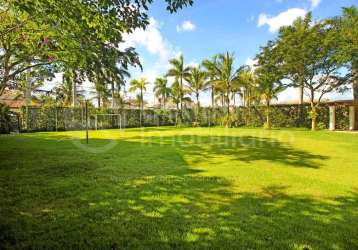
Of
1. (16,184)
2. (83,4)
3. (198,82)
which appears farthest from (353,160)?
(198,82)

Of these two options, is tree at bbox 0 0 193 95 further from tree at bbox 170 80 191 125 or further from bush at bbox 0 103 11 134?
tree at bbox 170 80 191 125

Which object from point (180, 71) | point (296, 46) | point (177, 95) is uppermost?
point (180, 71)

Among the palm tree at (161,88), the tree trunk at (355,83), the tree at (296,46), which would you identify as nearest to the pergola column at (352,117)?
the tree trunk at (355,83)

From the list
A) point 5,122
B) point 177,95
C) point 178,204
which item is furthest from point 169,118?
point 178,204

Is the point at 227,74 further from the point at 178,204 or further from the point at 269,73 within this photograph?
the point at 178,204

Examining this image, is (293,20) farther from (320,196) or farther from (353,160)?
(320,196)

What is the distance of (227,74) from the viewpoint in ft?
93.7

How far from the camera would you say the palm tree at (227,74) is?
93.6 ft

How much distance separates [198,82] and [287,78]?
12.3 meters

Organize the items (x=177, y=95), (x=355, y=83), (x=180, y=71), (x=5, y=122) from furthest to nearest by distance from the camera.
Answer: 1. (x=177, y=95)
2. (x=180, y=71)
3. (x=355, y=83)
4. (x=5, y=122)

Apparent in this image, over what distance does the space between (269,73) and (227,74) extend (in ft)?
17.9

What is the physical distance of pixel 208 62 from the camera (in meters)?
30.0

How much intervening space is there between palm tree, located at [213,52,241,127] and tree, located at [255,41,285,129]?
351cm

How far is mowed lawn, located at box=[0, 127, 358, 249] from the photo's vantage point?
333 centimetres
